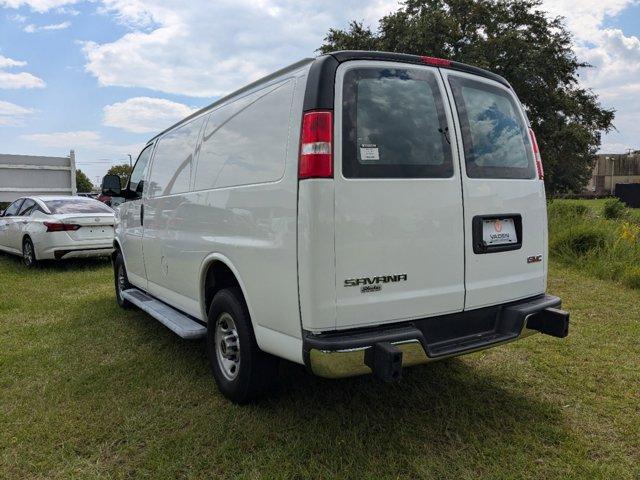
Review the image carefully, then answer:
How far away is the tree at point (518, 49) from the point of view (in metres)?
20.3

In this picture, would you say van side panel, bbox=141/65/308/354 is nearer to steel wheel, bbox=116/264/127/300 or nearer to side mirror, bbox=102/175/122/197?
side mirror, bbox=102/175/122/197

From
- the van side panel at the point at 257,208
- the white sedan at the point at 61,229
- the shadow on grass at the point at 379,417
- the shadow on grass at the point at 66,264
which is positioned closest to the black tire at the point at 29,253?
the white sedan at the point at 61,229

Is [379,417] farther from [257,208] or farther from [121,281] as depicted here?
[121,281]

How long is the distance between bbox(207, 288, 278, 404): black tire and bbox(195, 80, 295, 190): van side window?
2.69 feet

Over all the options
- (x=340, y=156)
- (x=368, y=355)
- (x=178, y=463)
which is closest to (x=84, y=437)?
(x=178, y=463)

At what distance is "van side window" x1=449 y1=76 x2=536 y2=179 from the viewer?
3105 millimetres

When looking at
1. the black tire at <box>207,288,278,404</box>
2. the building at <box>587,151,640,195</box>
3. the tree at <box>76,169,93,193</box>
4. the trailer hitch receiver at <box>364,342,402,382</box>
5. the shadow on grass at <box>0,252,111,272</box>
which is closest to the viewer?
the trailer hitch receiver at <box>364,342,402,382</box>

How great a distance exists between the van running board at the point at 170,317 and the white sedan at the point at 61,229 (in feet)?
14.3

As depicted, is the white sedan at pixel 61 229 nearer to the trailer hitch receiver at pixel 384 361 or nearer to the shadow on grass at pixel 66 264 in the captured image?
the shadow on grass at pixel 66 264

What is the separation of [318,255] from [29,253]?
9.19 meters

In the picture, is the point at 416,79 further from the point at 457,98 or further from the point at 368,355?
the point at 368,355

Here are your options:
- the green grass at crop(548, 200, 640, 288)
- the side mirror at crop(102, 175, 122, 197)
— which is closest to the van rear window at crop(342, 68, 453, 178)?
the side mirror at crop(102, 175, 122, 197)

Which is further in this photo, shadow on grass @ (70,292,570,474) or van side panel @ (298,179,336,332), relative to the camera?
shadow on grass @ (70,292,570,474)

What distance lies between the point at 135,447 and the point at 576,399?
2.97 meters
